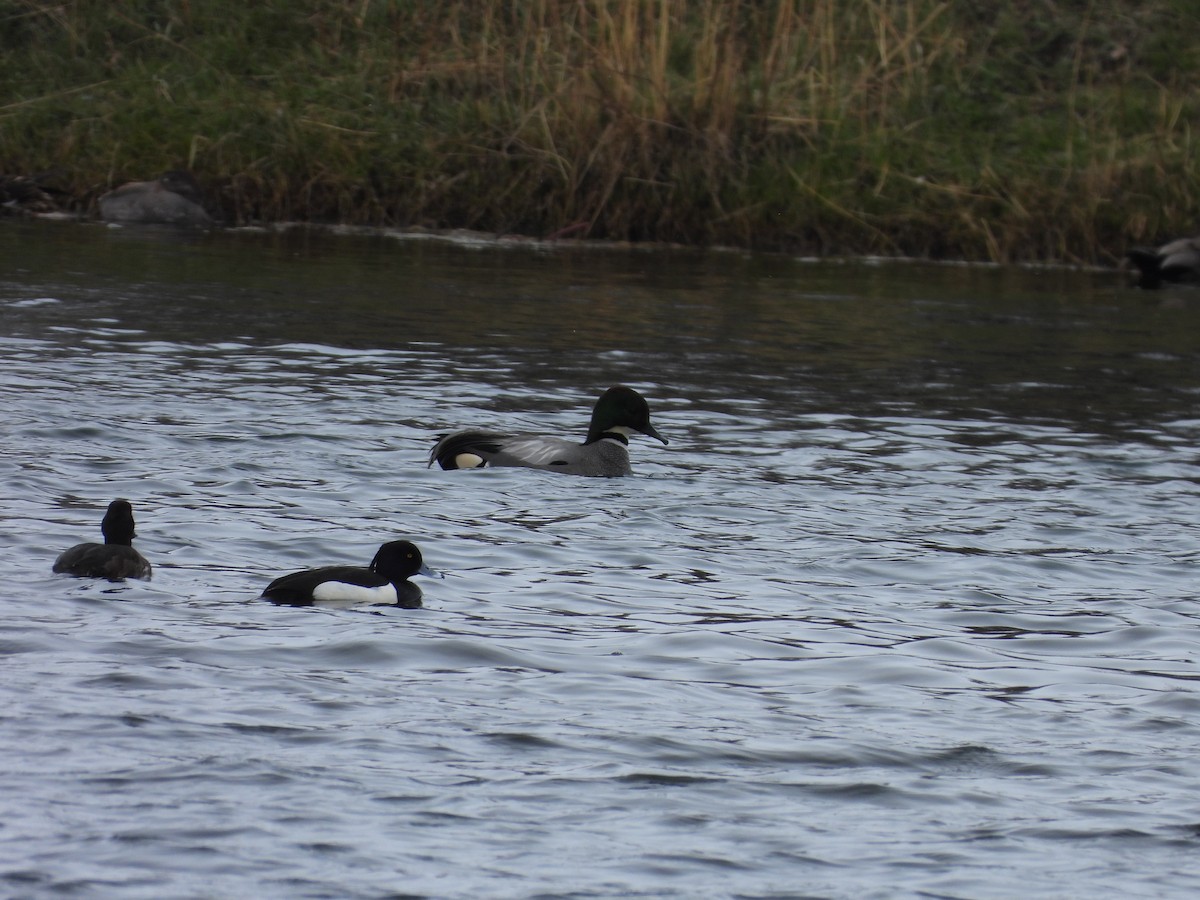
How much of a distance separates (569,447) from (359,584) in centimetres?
316

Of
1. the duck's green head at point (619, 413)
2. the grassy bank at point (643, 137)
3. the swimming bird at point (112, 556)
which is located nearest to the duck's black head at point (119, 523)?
the swimming bird at point (112, 556)

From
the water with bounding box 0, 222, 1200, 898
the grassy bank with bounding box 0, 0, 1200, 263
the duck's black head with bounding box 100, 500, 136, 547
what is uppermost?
the grassy bank with bounding box 0, 0, 1200, 263

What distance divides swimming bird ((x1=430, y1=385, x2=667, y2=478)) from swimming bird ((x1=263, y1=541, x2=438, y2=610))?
2491mm

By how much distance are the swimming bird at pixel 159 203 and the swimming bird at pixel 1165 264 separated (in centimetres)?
908

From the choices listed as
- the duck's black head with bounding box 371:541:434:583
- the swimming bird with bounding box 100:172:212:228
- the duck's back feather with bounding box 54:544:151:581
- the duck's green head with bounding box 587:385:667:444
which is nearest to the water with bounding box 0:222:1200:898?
the duck's back feather with bounding box 54:544:151:581

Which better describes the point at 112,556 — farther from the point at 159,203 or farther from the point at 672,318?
the point at 159,203

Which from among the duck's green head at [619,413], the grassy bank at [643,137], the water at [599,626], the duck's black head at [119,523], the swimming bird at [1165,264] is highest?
the grassy bank at [643,137]

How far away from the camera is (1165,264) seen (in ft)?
63.6

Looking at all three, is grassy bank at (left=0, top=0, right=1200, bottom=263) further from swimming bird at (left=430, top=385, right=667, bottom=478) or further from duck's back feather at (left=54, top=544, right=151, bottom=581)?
duck's back feather at (left=54, top=544, right=151, bottom=581)

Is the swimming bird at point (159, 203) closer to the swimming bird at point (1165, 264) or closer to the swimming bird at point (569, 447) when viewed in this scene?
the swimming bird at point (1165, 264)

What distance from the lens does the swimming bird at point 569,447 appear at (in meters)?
9.59

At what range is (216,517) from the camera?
826 cm

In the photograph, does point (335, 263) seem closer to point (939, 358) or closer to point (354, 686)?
point (939, 358)

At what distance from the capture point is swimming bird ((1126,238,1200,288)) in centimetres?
1933
